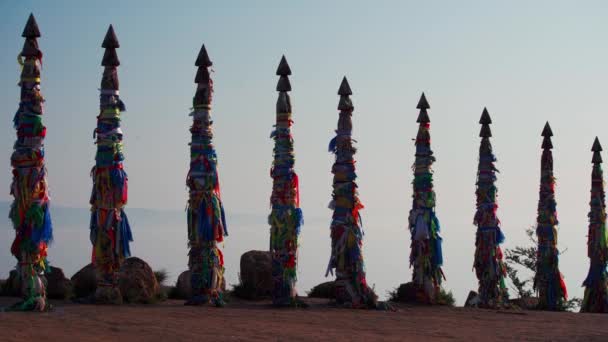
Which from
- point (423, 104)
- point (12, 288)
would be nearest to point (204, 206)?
point (12, 288)

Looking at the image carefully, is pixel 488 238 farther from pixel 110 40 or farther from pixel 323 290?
pixel 110 40

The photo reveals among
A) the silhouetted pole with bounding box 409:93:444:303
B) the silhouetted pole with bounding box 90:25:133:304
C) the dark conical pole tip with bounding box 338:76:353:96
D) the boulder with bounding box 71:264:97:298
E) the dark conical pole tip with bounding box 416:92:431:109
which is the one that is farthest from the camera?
the dark conical pole tip with bounding box 416:92:431:109

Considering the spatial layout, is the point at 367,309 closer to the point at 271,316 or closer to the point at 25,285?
the point at 271,316

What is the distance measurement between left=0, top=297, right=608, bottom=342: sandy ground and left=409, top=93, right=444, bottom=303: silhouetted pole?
6.14 feet

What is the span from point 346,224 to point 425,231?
2701mm

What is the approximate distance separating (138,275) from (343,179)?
5.36 m

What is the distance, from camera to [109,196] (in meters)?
19.0

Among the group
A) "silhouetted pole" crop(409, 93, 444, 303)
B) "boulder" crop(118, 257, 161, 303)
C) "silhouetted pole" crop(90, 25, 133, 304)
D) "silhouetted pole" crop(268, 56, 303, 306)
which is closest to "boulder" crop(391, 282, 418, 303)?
"silhouetted pole" crop(409, 93, 444, 303)

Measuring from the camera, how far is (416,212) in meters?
23.9

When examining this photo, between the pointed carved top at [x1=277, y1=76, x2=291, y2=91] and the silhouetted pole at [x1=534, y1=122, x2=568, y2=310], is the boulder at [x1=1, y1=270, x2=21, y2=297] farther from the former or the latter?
the silhouetted pole at [x1=534, y1=122, x2=568, y2=310]

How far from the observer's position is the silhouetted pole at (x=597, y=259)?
90.6ft

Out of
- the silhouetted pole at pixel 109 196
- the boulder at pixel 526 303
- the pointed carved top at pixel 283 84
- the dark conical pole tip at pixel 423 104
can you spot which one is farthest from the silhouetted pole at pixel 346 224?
the boulder at pixel 526 303

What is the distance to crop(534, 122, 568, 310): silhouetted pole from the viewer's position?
2675cm

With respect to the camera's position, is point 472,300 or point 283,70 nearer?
point 283,70
